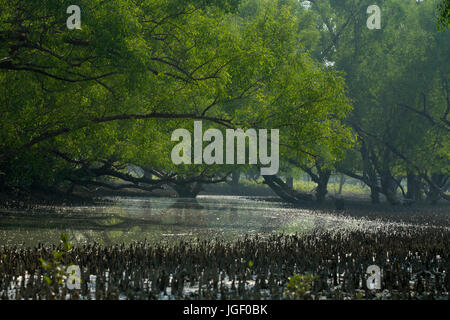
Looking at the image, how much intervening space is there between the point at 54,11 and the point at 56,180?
50.9 ft

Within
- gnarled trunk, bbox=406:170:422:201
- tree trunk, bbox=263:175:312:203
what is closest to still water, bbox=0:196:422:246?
tree trunk, bbox=263:175:312:203

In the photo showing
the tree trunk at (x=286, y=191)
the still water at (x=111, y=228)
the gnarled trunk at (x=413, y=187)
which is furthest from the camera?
the gnarled trunk at (x=413, y=187)

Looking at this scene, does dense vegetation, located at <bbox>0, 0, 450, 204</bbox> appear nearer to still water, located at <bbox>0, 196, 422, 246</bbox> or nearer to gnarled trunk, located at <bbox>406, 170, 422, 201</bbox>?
still water, located at <bbox>0, 196, 422, 246</bbox>

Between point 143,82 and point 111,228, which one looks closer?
point 143,82

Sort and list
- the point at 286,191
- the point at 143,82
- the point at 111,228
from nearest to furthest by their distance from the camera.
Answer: the point at 143,82, the point at 111,228, the point at 286,191

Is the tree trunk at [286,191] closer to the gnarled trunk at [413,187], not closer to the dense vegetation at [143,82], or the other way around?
the dense vegetation at [143,82]

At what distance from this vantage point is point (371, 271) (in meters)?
8.99

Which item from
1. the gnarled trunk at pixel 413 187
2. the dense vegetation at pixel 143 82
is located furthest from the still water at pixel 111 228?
the gnarled trunk at pixel 413 187

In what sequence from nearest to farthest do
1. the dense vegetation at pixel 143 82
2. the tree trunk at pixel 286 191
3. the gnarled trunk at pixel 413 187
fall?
1. the dense vegetation at pixel 143 82
2. the tree trunk at pixel 286 191
3. the gnarled trunk at pixel 413 187

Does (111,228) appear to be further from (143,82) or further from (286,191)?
(286,191)

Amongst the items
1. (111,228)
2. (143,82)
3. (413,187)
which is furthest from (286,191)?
(143,82)

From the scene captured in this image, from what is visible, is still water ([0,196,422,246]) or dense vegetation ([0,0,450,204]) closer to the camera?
still water ([0,196,422,246])

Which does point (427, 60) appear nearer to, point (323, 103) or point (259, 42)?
point (323, 103)

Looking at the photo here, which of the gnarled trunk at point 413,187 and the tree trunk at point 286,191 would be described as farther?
the gnarled trunk at point 413,187
